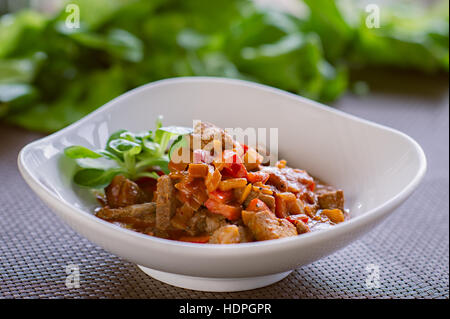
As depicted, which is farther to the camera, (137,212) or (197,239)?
(137,212)

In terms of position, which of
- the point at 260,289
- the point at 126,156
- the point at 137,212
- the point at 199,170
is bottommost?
the point at 260,289

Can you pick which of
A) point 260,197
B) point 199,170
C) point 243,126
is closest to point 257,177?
point 260,197

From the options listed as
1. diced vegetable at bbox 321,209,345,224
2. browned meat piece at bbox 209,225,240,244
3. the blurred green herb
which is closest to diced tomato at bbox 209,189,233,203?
browned meat piece at bbox 209,225,240,244

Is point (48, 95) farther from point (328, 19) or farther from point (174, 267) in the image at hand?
point (174, 267)

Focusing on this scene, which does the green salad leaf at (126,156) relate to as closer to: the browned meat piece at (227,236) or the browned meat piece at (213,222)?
the browned meat piece at (213,222)

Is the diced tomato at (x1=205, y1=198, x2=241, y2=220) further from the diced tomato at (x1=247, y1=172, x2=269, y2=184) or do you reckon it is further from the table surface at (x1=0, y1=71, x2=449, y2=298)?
the table surface at (x1=0, y1=71, x2=449, y2=298)

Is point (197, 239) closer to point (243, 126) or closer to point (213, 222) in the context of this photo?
point (213, 222)

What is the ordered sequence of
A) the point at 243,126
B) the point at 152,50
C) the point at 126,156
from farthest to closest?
the point at 152,50 → the point at 243,126 → the point at 126,156
